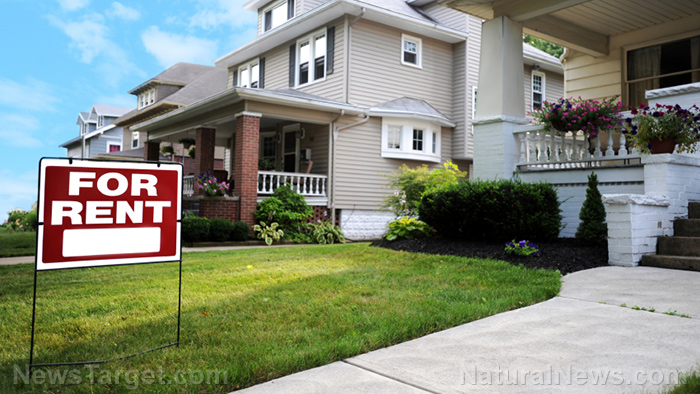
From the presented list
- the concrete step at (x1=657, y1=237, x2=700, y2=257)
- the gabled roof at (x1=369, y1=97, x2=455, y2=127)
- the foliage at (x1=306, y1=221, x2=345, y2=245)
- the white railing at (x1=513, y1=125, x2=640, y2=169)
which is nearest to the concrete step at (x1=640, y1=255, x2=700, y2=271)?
the concrete step at (x1=657, y1=237, x2=700, y2=257)

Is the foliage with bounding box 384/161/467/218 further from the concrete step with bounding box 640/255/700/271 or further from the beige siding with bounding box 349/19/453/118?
the concrete step with bounding box 640/255/700/271

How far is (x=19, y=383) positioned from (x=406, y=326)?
2462 mm

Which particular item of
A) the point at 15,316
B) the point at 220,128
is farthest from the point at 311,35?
the point at 15,316

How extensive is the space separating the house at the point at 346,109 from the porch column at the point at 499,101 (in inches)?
247

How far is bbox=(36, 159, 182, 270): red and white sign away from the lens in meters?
3.06

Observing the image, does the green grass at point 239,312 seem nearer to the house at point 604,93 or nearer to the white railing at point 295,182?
the house at point 604,93

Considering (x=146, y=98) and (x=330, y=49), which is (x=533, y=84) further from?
(x=146, y=98)

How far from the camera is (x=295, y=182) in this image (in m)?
16.2

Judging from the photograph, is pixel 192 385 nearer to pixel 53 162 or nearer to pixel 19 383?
pixel 19 383

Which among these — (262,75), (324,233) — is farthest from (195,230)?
(262,75)

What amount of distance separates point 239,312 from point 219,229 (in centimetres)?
826

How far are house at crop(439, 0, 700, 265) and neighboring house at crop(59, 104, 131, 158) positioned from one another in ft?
109

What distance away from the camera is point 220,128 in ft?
59.0

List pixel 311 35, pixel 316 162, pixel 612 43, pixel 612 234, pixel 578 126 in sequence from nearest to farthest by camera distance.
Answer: pixel 612 234 → pixel 578 126 → pixel 612 43 → pixel 316 162 → pixel 311 35
